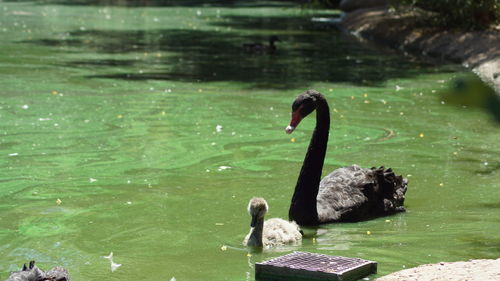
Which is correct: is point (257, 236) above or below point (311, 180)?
below

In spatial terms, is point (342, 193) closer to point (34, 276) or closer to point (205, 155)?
point (205, 155)

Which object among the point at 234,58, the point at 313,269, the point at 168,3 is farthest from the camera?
the point at 168,3

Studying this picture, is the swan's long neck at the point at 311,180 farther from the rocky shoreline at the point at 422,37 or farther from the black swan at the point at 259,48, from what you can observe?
the black swan at the point at 259,48

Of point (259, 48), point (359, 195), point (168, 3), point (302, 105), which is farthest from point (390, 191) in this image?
point (168, 3)

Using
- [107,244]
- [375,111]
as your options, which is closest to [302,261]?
[107,244]

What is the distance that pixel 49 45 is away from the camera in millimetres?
17938

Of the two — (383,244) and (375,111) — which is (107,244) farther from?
(375,111)

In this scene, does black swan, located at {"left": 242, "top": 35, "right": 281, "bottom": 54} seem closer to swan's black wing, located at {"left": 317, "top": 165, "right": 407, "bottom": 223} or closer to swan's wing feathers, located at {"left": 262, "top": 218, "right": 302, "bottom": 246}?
swan's black wing, located at {"left": 317, "top": 165, "right": 407, "bottom": 223}

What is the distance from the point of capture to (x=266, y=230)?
5.39 meters

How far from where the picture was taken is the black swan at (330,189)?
5.86 metres

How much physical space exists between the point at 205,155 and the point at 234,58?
850 centimetres

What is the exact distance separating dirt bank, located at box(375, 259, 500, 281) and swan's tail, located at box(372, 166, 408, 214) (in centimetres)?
179

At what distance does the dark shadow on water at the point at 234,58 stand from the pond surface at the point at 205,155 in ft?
0.23

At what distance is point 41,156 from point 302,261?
13.0 feet
